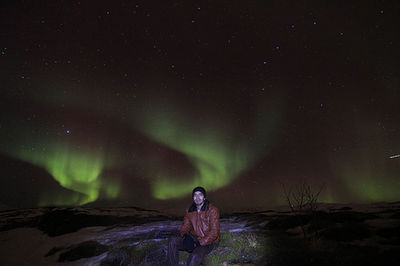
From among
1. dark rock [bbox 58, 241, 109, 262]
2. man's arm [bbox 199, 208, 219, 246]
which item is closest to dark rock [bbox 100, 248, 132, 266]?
Answer: dark rock [bbox 58, 241, 109, 262]

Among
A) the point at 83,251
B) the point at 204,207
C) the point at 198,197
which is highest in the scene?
the point at 198,197

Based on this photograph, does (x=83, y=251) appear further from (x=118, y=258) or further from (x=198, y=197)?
(x=198, y=197)

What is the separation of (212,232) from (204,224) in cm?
34

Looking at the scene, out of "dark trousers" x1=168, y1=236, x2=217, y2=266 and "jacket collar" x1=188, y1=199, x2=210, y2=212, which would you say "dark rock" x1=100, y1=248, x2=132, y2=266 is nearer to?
"dark trousers" x1=168, y1=236, x2=217, y2=266

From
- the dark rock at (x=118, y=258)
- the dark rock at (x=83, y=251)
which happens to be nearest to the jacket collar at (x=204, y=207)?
the dark rock at (x=118, y=258)

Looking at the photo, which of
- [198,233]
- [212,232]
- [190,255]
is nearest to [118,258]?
[198,233]

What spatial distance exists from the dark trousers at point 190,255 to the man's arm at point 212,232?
4.7 inches

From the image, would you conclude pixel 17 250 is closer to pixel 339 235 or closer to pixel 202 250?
pixel 202 250

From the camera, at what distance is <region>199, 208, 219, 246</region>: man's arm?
15.9 ft

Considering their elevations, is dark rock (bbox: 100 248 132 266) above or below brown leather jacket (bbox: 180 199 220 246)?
below

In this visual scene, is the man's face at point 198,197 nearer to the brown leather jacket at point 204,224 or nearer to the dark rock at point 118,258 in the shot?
A: the brown leather jacket at point 204,224

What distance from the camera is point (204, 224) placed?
17.1ft

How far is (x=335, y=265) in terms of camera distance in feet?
18.3

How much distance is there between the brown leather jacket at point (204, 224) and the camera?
16.1 feet
